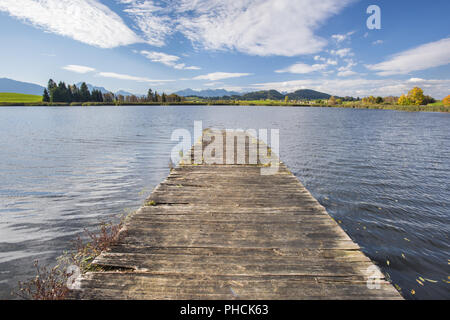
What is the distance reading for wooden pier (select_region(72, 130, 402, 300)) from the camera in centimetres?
304

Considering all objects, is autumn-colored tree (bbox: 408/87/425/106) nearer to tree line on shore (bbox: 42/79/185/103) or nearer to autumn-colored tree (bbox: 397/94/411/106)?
autumn-colored tree (bbox: 397/94/411/106)

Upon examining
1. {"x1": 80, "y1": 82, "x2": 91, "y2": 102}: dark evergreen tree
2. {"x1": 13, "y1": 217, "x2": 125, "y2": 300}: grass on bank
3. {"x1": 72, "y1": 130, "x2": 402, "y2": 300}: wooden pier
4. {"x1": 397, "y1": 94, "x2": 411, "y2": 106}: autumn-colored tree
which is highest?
{"x1": 80, "y1": 82, "x2": 91, "y2": 102}: dark evergreen tree

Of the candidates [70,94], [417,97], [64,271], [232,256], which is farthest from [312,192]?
[417,97]

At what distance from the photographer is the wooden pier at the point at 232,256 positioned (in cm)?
304

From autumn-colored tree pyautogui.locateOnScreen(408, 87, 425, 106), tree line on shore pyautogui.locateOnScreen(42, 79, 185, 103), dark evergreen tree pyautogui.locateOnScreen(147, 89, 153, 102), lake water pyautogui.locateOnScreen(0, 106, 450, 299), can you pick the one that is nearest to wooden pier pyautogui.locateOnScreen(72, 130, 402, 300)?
lake water pyautogui.locateOnScreen(0, 106, 450, 299)

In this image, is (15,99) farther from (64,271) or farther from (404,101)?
(404,101)

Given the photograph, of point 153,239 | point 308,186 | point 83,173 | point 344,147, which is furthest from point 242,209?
point 344,147

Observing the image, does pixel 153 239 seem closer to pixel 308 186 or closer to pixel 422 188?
pixel 308 186

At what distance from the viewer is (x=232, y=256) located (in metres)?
3.78

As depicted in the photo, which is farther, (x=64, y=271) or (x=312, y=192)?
(x=312, y=192)

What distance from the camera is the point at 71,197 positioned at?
9.27 m

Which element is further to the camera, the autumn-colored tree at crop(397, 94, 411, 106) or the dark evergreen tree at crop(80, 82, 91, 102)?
the dark evergreen tree at crop(80, 82, 91, 102)

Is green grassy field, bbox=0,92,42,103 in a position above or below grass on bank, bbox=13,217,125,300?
above
